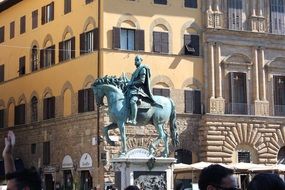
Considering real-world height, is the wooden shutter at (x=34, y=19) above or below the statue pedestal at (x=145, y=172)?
above

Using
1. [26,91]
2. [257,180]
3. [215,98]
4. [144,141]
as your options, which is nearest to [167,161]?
[144,141]

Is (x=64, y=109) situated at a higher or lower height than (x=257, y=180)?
higher

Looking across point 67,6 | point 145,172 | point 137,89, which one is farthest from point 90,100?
point 145,172

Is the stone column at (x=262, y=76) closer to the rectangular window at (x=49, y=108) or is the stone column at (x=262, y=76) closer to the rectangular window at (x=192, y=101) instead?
the rectangular window at (x=192, y=101)

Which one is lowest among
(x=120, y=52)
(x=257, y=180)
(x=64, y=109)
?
(x=257, y=180)

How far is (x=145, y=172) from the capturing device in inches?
861

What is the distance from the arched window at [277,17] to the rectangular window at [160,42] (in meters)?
6.56

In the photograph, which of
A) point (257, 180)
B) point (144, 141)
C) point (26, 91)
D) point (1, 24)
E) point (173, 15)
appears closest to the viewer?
point (257, 180)

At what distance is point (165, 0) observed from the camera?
3691cm

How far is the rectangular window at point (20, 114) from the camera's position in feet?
138

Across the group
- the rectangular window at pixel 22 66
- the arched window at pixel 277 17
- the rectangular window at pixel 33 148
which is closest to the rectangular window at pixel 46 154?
the rectangular window at pixel 33 148

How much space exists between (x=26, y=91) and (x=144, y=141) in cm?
1034

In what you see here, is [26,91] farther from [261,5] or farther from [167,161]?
[167,161]

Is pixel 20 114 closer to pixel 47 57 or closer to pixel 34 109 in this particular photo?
pixel 34 109
